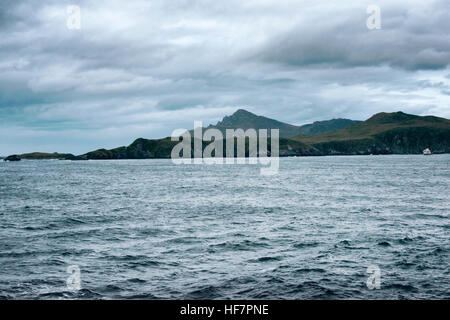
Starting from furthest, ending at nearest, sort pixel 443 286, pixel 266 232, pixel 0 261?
pixel 266 232 → pixel 0 261 → pixel 443 286

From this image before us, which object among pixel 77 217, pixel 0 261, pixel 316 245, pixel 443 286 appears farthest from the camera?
pixel 77 217

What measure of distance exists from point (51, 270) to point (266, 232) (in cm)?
1731

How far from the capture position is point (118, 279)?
67.7ft

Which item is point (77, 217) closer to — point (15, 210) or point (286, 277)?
point (15, 210)

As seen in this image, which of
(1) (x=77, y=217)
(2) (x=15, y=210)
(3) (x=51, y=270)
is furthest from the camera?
(2) (x=15, y=210)

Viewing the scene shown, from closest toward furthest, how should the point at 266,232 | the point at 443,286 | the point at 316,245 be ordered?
1. the point at 443,286
2. the point at 316,245
3. the point at 266,232

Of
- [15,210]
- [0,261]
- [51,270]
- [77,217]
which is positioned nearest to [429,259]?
[51,270]

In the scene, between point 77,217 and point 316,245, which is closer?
point 316,245

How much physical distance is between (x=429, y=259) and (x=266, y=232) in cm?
1300
